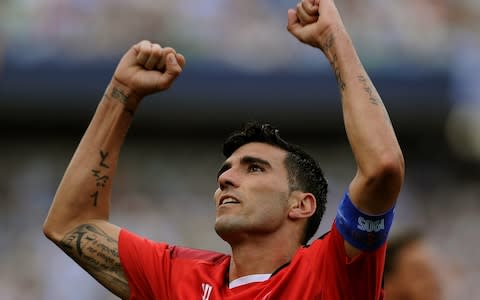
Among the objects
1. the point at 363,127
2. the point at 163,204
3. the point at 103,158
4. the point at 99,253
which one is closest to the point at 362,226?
the point at 363,127

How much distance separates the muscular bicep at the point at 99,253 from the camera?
4.74 m

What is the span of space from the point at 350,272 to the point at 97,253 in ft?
4.81

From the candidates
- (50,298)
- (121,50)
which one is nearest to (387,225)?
(50,298)

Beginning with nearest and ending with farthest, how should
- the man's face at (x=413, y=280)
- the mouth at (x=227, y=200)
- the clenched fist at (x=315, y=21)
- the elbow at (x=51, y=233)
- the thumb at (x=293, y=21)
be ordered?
the clenched fist at (x=315, y=21) < the thumb at (x=293, y=21) < the mouth at (x=227, y=200) < the elbow at (x=51, y=233) < the man's face at (x=413, y=280)

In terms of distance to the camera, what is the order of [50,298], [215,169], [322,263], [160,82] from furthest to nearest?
[215,169], [50,298], [160,82], [322,263]

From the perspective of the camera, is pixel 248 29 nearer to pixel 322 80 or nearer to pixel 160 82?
pixel 322 80

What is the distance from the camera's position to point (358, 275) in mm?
3959

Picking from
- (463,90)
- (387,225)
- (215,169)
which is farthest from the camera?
(215,169)

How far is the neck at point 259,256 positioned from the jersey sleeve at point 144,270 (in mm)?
361

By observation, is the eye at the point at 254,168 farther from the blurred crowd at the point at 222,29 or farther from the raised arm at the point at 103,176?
the blurred crowd at the point at 222,29

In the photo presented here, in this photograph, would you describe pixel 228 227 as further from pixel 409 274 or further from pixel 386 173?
pixel 409 274

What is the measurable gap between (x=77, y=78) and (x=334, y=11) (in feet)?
28.3

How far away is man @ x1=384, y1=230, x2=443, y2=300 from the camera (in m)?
5.41

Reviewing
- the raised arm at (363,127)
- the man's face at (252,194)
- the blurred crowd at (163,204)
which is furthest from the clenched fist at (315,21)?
the blurred crowd at (163,204)
